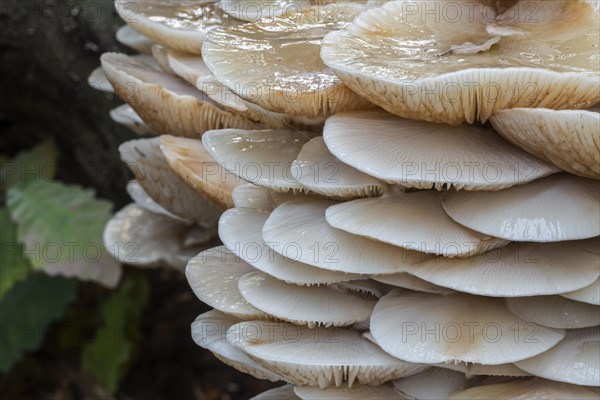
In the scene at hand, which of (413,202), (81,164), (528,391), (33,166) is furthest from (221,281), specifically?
(33,166)

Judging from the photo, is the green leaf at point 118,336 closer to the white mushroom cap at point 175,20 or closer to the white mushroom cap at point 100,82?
the white mushroom cap at point 100,82

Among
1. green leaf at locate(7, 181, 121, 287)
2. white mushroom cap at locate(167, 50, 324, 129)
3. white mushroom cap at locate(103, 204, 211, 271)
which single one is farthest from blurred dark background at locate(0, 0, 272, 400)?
white mushroom cap at locate(167, 50, 324, 129)

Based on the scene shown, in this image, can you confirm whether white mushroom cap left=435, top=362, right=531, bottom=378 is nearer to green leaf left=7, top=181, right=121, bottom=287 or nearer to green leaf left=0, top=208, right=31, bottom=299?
green leaf left=7, top=181, right=121, bottom=287

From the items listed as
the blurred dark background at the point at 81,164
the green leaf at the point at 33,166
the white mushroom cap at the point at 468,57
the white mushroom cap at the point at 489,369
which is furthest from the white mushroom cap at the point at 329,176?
the green leaf at the point at 33,166

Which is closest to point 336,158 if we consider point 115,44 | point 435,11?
point 435,11

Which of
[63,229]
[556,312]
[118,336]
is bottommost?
[118,336]

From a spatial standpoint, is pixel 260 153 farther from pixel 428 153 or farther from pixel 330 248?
pixel 428 153
